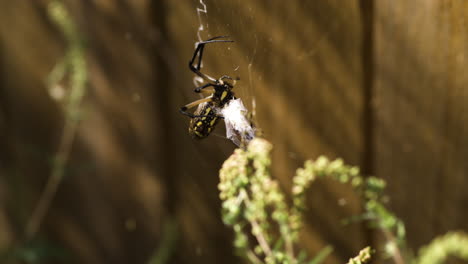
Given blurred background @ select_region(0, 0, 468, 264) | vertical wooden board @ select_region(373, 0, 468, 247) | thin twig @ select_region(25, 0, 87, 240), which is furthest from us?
thin twig @ select_region(25, 0, 87, 240)

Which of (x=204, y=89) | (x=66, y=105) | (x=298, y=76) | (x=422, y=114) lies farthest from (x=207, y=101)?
(x=66, y=105)

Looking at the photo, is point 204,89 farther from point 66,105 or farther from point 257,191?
point 66,105

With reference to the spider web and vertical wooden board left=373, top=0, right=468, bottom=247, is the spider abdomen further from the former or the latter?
vertical wooden board left=373, top=0, right=468, bottom=247

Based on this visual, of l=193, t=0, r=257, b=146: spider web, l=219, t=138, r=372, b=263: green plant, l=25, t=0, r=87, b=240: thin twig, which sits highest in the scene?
l=25, t=0, r=87, b=240: thin twig

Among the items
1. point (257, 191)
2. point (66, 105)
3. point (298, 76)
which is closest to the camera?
point (257, 191)

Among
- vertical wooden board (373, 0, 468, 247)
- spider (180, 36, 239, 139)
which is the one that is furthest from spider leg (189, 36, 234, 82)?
vertical wooden board (373, 0, 468, 247)

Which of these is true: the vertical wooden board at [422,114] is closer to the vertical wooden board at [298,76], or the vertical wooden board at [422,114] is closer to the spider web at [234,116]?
the vertical wooden board at [298,76]

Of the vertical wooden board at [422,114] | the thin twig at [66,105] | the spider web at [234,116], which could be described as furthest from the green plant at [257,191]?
the thin twig at [66,105]
